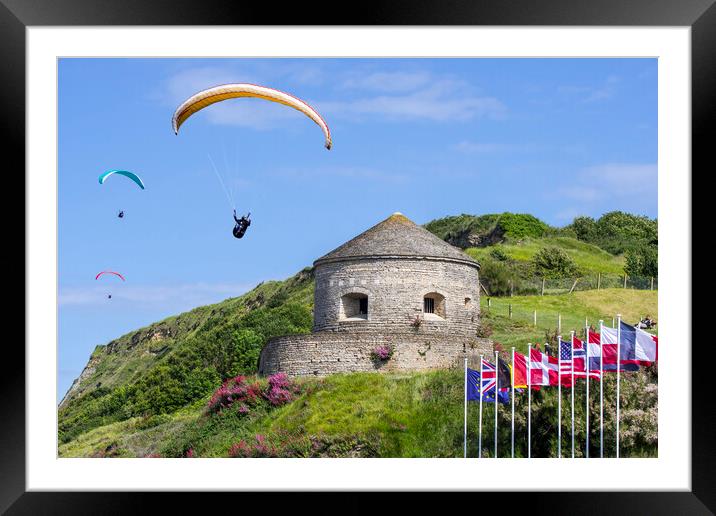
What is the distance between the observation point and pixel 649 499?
69.9 ft


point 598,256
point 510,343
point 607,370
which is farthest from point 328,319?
point 598,256

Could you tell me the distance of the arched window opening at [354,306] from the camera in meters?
42.9

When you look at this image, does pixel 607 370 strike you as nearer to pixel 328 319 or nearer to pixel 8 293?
pixel 328 319

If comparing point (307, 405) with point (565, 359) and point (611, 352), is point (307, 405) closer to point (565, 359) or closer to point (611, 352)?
point (565, 359)

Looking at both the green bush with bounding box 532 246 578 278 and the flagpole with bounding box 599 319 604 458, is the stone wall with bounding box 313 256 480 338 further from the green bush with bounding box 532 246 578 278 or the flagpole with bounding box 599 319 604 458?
the green bush with bounding box 532 246 578 278

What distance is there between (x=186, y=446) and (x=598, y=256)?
42.5 meters

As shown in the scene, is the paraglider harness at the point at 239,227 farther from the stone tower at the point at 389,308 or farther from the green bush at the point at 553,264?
the green bush at the point at 553,264

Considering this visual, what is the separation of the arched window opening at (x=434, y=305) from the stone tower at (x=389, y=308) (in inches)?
1.3

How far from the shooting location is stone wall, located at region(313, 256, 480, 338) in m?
42.3

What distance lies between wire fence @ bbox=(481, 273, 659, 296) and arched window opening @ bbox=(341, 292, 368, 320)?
1721 centimetres

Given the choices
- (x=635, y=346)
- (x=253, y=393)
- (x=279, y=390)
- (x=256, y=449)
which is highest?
(x=635, y=346)

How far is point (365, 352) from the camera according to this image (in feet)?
132

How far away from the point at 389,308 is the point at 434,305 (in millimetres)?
1802
